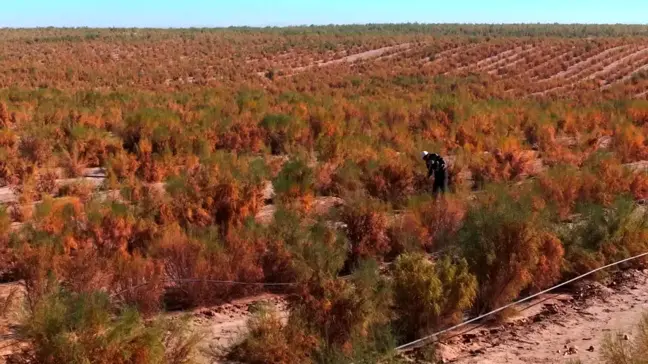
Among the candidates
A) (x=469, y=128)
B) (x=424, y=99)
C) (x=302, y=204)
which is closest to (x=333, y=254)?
(x=302, y=204)

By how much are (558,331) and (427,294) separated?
1.94 metres

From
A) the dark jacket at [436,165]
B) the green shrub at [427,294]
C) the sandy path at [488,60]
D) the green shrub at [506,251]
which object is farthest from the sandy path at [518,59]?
the green shrub at [427,294]

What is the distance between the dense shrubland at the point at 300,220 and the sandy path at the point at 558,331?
0.42 m

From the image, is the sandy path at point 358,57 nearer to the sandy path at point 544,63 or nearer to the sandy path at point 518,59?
the sandy path at point 518,59

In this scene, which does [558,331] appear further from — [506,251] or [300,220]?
[300,220]

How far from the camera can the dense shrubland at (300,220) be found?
25.4 ft

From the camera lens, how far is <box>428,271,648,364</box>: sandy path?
8.12m

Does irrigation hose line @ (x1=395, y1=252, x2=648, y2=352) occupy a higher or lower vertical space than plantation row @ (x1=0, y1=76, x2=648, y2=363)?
lower

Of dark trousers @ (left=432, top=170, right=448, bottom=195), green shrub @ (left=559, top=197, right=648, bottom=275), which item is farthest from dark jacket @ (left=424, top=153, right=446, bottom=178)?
green shrub @ (left=559, top=197, right=648, bottom=275)

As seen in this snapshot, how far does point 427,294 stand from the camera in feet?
27.3

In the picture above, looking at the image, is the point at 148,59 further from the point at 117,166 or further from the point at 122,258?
the point at 122,258

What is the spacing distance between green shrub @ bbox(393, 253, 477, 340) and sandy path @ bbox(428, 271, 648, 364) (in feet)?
1.15

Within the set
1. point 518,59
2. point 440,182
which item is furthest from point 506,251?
point 518,59

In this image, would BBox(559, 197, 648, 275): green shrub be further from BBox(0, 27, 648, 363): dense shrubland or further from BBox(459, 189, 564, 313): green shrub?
BBox(459, 189, 564, 313): green shrub
